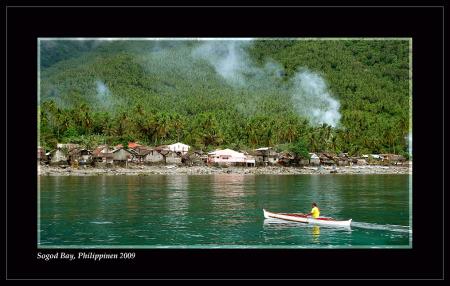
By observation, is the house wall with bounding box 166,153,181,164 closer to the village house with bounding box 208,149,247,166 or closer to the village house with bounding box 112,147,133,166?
the village house with bounding box 208,149,247,166

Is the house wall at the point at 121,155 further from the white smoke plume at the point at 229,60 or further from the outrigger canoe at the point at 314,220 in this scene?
the white smoke plume at the point at 229,60

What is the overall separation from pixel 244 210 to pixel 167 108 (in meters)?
62.9

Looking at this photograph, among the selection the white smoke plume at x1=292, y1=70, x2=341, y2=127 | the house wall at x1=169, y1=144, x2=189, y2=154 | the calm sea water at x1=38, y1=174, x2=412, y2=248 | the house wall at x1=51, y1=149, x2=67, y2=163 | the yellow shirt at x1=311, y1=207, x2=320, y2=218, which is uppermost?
the white smoke plume at x1=292, y1=70, x2=341, y2=127

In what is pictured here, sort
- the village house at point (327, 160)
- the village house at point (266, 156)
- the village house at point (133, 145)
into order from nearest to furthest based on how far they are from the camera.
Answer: the village house at point (133, 145) < the village house at point (266, 156) < the village house at point (327, 160)

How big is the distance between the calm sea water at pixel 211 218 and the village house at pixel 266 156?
2743 cm

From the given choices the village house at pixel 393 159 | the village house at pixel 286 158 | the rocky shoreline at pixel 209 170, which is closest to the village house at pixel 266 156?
the village house at pixel 286 158

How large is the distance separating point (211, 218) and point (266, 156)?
134 feet

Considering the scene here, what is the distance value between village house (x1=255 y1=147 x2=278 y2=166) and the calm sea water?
27433 millimetres

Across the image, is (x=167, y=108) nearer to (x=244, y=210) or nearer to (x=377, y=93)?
(x=377, y=93)

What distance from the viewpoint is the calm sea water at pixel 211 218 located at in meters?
16.7

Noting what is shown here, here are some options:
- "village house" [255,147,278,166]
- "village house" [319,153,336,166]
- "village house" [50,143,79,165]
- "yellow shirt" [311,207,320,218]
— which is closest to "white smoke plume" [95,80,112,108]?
"village house" [50,143,79,165]

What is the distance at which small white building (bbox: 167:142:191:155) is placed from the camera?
5925cm
